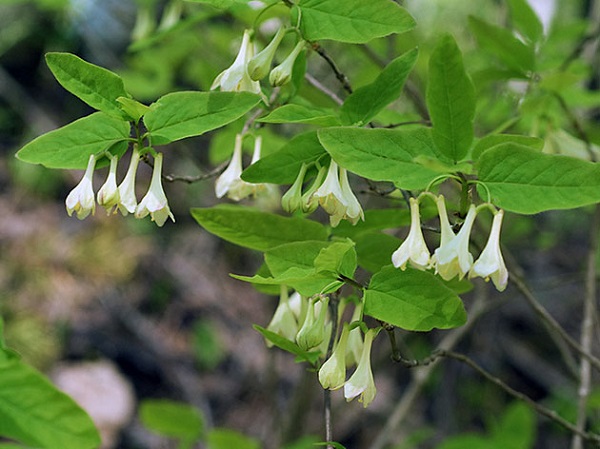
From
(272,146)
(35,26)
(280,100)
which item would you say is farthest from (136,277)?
(280,100)

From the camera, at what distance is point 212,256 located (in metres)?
4.04

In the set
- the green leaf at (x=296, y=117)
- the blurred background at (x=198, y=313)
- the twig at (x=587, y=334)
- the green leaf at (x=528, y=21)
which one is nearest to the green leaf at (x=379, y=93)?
the green leaf at (x=296, y=117)

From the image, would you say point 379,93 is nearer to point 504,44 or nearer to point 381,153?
point 381,153

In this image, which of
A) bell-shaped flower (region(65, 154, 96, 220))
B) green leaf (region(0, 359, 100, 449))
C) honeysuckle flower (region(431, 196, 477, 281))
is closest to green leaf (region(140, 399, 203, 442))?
green leaf (region(0, 359, 100, 449))

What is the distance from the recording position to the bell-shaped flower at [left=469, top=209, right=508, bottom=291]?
2.50ft

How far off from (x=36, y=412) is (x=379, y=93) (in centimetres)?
66

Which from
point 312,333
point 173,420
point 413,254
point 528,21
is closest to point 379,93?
point 413,254

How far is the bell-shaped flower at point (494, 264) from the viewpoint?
2.50 ft

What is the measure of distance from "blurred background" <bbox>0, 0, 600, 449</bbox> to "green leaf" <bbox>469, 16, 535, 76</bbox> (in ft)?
3.60

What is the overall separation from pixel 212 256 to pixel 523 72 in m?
3.02

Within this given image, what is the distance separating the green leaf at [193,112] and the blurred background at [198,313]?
142 cm

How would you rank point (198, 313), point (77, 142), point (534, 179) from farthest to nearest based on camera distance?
1. point (198, 313)
2. point (77, 142)
3. point (534, 179)

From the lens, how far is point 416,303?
2.49 ft

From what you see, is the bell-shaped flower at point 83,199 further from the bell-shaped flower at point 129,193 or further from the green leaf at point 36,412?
the green leaf at point 36,412
